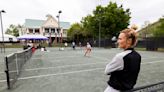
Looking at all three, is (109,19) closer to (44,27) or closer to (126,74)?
(44,27)

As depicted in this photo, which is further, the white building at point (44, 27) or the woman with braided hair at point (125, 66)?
the white building at point (44, 27)

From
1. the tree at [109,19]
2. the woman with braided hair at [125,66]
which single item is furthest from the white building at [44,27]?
the woman with braided hair at [125,66]

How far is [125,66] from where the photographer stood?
200 centimetres

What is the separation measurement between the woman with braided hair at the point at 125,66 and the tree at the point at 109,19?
40616 mm

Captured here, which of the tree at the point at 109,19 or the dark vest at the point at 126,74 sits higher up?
the tree at the point at 109,19

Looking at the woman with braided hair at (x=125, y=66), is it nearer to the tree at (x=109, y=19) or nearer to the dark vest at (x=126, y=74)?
the dark vest at (x=126, y=74)

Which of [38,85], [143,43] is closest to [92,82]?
[38,85]

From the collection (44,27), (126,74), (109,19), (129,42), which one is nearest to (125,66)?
(126,74)

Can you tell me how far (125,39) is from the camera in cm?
213

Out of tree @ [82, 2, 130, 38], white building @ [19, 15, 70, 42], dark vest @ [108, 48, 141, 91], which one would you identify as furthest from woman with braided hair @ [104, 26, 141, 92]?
white building @ [19, 15, 70, 42]

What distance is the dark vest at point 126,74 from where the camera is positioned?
2016mm

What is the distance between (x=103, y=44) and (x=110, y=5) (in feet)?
37.8

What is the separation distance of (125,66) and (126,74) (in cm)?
12

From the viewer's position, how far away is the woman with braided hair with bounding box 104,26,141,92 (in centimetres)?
201
